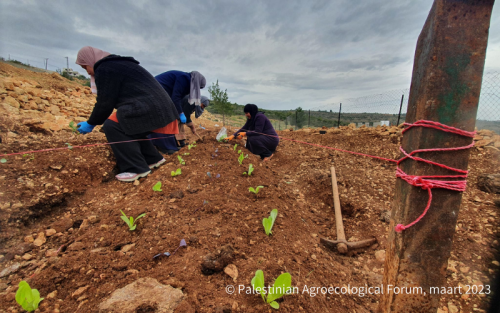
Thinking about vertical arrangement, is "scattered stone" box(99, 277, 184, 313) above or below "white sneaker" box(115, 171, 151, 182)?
below

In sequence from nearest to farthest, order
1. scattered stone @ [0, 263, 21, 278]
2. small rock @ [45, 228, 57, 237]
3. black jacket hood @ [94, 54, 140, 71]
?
scattered stone @ [0, 263, 21, 278] < small rock @ [45, 228, 57, 237] < black jacket hood @ [94, 54, 140, 71]

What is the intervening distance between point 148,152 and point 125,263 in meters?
2.33

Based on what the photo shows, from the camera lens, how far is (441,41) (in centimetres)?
94

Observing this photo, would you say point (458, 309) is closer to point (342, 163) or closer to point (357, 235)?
point (357, 235)

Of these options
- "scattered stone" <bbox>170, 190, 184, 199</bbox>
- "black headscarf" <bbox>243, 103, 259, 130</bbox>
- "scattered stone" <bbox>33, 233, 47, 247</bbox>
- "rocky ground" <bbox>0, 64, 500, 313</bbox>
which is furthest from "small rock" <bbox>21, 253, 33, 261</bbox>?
"black headscarf" <bbox>243, 103, 259, 130</bbox>

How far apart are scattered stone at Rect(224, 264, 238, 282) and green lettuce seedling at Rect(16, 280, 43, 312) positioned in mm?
1026

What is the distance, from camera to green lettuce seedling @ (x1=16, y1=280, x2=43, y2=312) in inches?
42.3

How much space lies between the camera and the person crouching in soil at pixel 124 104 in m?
2.88

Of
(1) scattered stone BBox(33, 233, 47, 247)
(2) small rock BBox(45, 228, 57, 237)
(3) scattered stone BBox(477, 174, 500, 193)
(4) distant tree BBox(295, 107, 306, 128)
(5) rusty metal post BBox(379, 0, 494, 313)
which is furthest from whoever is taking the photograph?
(4) distant tree BBox(295, 107, 306, 128)

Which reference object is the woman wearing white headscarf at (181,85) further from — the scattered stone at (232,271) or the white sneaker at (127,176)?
the scattered stone at (232,271)

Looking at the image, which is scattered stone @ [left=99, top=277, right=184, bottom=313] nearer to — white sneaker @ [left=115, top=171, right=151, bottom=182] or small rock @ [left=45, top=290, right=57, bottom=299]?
small rock @ [left=45, top=290, right=57, bottom=299]

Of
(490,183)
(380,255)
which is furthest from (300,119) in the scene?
(380,255)

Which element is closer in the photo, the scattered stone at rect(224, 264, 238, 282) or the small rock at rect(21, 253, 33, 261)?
the scattered stone at rect(224, 264, 238, 282)

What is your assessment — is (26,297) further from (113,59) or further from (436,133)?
(113,59)
